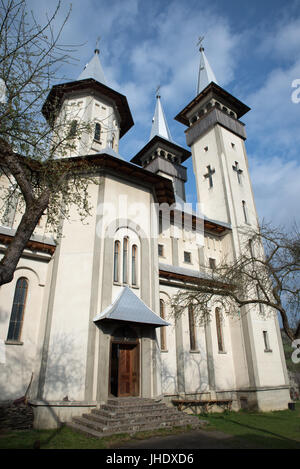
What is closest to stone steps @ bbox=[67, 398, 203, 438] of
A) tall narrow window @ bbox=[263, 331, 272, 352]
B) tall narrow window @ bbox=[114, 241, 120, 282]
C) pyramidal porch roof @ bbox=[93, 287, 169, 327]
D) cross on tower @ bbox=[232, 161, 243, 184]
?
pyramidal porch roof @ bbox=[93, 287, 169, 327]

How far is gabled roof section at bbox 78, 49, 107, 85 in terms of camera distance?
23688mm

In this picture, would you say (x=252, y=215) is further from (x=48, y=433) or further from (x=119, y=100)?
(x=48, y=433)

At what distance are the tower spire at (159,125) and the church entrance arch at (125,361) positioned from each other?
27778 mm

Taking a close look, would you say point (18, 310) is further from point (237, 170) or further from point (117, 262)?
point (237, 170)

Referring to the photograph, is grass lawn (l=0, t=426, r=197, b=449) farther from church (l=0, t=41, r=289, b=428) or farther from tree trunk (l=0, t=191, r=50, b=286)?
tree trunk (l=0, t=191, r=50, b=286)

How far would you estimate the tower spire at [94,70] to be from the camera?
77.7 feet

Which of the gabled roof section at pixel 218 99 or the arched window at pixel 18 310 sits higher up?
the gabled roof section at pixel 218 99

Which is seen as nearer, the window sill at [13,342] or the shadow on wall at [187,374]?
the window sill at [13,342]

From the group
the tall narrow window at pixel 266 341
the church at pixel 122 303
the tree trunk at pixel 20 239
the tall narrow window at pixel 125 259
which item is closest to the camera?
the tree trunk at pixel 20 239

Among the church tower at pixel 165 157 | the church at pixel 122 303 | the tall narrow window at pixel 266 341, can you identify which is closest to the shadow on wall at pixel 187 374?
the church at pixel 122 303

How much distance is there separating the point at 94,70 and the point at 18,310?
19.6 meters

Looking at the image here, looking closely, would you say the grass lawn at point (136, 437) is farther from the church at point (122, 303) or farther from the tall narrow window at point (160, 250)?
the tall narrow window at point (160, 250)

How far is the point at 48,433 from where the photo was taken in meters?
10.3

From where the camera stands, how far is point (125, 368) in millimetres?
13469
